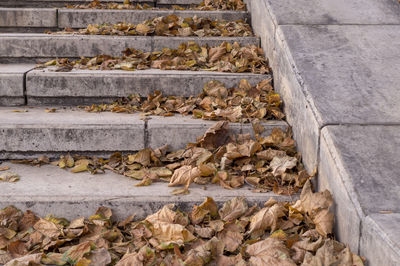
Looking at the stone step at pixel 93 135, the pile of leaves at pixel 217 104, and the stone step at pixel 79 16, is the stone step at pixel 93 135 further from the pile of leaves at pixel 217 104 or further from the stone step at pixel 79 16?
the stone step at pixel 79 16

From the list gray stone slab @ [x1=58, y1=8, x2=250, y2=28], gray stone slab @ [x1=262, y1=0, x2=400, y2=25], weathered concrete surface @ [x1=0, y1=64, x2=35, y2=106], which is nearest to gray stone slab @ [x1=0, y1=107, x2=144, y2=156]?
weathered concrete surface @ [x1=0, y1=64, x2=35, y2=106]

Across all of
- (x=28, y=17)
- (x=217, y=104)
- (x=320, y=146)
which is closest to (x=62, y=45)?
(x=28, y=17)

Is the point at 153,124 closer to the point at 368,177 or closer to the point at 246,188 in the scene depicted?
the point at 246,188

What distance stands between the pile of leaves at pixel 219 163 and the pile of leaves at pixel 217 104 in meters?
0.15

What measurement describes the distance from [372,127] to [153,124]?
1.11 m

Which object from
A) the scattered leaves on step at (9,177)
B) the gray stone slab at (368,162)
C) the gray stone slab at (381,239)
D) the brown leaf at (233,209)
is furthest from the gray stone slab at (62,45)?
the gray stone slab at (381,239)

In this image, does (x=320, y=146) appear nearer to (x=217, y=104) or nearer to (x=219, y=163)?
(x=219, y=163)

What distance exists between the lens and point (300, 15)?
9.10ft

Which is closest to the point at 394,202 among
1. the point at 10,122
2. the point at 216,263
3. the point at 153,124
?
the point at 216,263

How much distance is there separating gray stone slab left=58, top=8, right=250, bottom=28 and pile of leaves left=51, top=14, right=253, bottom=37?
14cm

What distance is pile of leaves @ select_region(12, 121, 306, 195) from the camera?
208cm

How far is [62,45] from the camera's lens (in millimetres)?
3207

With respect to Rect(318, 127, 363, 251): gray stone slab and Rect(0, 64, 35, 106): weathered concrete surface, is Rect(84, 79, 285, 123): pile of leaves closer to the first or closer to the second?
Rect(0, 64, 35, 106): weathered concrete surface

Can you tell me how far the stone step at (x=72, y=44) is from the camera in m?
3.19
